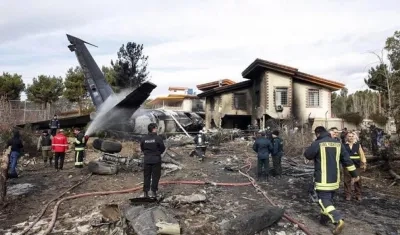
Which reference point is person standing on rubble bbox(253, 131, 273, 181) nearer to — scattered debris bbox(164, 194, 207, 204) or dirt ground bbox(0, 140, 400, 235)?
dirt ground bbox(0, 140, 400, 235)

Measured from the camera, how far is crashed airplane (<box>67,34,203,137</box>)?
20172mm

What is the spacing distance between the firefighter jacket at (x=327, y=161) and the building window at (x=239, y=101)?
2529cm

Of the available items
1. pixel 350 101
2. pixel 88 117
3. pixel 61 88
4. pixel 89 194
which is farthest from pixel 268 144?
pixel 350 101

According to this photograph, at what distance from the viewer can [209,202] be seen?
25.1 ft

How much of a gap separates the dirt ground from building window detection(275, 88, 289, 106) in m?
16.5

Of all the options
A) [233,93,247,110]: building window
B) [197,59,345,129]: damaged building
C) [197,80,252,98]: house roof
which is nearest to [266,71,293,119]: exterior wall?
[197,59,345,129]: damaged building

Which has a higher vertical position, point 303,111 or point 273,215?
point 303,111

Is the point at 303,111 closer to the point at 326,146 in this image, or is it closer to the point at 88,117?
the point at 88,117

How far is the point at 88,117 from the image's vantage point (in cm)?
2294

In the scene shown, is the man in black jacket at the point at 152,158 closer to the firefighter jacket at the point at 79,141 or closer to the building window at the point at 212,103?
the firefighter jacket at the point at 79,141

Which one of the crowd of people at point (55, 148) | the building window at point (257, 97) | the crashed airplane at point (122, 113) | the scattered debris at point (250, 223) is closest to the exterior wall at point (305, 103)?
the building window at point (257, 97)

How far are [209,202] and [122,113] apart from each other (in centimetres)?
1317

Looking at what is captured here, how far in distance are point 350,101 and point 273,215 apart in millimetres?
63882

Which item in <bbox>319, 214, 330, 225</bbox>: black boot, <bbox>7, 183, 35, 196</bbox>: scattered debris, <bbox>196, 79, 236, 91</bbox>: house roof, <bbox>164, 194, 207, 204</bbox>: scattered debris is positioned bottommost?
<bbox>7, 183, 35, 196</bbox>: scattered debris
